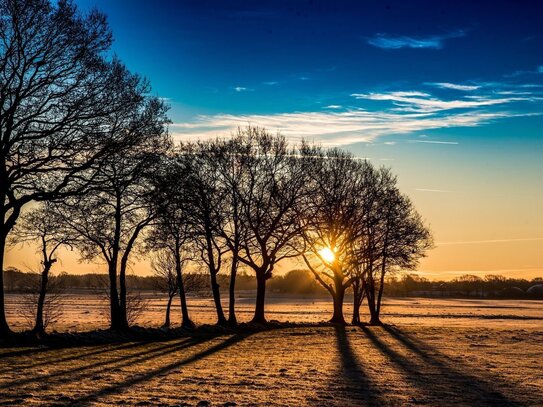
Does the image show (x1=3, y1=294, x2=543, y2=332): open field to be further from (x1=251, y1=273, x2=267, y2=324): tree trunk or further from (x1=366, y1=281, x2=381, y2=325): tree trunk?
(x1=251, y1=273, x2=267, y2=324): tree trunk

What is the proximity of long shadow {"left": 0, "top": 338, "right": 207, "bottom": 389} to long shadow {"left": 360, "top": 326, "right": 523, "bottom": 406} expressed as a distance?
9.97 m

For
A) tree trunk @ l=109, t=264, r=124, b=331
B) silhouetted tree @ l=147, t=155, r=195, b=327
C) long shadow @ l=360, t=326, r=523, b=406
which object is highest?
silhouetted tree @ l=147, t=155, r=195, b=327

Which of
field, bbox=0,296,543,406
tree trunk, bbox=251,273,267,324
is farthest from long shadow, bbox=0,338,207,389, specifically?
tree trunk, bbox=251,273,267,324

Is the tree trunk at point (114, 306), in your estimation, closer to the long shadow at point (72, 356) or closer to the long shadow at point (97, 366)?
the long shadow at point (72, 356)

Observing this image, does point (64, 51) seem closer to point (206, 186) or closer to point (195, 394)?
point (195, 394)

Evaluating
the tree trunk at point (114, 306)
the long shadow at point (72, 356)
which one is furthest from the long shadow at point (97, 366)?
the tree trunk at point (114, 306)

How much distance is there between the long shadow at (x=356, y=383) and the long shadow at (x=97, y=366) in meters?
7.71

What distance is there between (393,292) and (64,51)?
17629cm

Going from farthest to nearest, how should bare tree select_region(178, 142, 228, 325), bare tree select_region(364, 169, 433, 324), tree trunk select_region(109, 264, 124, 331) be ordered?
bare tree select_region(364, 169, 433, 324) < bare tree select_region(178, 142, 228, 325) < tree trunk select_region(109, 264, 124, 331)

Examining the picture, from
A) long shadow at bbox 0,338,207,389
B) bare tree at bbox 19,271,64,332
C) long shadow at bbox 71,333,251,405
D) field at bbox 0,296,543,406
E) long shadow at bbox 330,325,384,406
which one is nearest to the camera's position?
long shadow at bbox 71,333,251,405

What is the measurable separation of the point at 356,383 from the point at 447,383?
295 cm

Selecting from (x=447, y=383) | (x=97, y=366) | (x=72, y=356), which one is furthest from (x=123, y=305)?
(x=447, y=383)

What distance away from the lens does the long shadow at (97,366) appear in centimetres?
1786

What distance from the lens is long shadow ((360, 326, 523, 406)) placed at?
16844 millimetres
